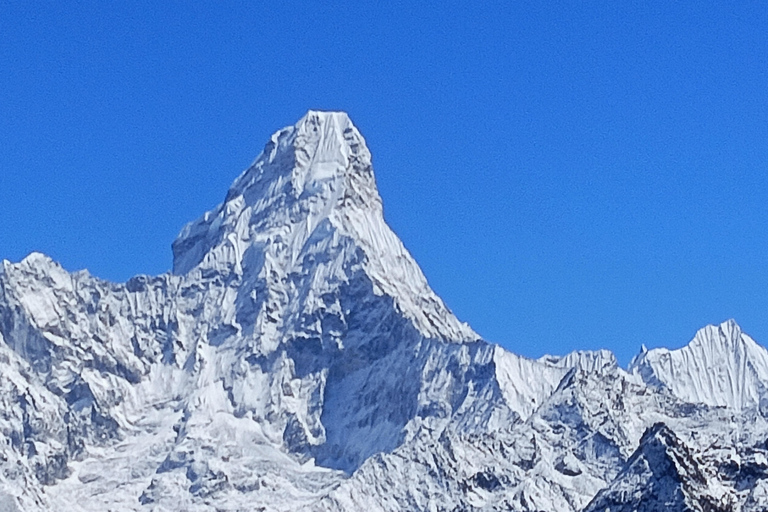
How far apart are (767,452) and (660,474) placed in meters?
11.9

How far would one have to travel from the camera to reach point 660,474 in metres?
187

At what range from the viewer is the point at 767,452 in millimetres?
194250

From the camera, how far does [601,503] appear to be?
195 m

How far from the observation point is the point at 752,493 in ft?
612

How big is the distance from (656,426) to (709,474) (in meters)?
8.86

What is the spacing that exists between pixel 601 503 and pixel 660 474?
9367 mm

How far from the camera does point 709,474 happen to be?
187500mm

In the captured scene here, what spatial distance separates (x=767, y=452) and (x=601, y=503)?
13812 millimetres

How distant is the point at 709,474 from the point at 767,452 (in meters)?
8.80

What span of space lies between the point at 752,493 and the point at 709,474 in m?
3.58

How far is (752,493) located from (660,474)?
23.4 feet
